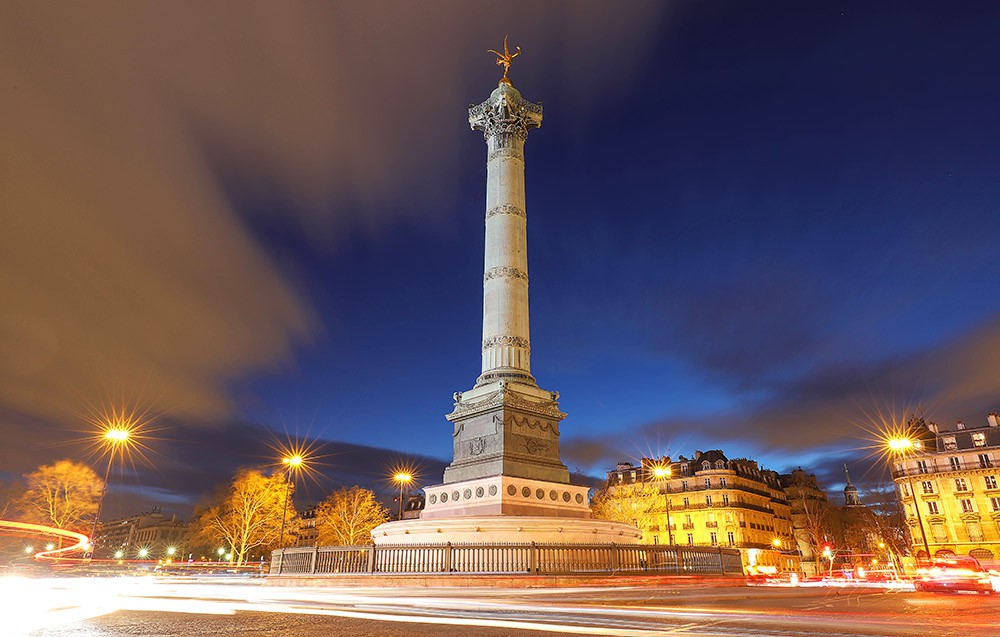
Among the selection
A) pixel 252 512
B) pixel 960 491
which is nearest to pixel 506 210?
pixel 252 512

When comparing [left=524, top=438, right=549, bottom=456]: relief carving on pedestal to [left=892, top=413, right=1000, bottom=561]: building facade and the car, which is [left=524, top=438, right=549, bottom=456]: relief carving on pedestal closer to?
the car

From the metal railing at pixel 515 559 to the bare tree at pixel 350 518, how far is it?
136 feet

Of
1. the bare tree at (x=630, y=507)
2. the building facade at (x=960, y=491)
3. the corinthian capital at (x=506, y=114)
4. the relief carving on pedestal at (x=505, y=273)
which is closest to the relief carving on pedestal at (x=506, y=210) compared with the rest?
the relief carving on pedestal at (x=505, y=273)

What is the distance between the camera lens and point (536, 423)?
89.6 ft

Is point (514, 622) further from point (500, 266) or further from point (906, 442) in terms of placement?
point (906, 442)

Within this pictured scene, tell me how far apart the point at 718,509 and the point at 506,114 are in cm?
5667

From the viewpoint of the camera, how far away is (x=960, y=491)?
200 ft

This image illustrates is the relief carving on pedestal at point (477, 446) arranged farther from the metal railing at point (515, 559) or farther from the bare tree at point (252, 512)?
the bare tree at point (252, 512)

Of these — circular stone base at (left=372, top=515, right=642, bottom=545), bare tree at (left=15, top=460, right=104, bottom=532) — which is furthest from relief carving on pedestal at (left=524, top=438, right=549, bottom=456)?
bare tree at (left=15, top=460, right=104, bottom=532)

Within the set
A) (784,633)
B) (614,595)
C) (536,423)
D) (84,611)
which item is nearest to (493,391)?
(536,423)

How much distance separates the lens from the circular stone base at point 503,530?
2159cm

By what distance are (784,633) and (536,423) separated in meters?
21.3

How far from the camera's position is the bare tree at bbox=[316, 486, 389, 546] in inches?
2363

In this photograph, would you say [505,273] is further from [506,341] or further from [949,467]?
[949,467]
